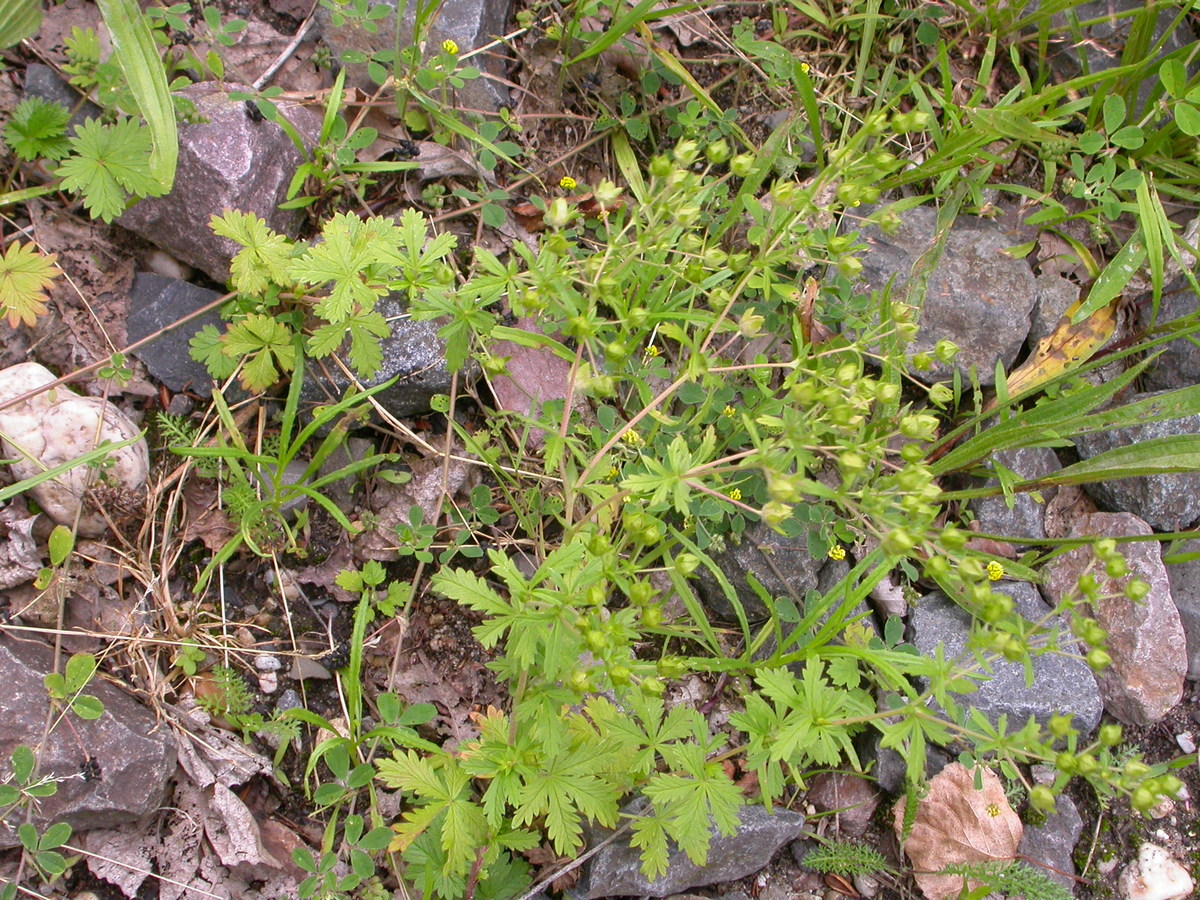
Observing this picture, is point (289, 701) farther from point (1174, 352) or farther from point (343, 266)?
point (1174, 352)

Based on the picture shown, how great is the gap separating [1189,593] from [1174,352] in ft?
3.34

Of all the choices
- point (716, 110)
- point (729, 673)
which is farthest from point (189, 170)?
point (729, 673)

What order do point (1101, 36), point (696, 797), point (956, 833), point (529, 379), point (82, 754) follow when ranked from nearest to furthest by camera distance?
point (696, 797)
point (82, 754)
point (956, 833)
point (529, 379)
point (1101, 36)

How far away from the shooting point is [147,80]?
9.61 feet

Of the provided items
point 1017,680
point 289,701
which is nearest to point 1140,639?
point 1017,680

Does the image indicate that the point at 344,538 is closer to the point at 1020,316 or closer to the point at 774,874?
the point at 774,874

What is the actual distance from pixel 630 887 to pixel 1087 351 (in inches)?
111

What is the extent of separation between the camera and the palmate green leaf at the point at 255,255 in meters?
3.08

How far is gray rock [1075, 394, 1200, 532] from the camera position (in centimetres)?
357

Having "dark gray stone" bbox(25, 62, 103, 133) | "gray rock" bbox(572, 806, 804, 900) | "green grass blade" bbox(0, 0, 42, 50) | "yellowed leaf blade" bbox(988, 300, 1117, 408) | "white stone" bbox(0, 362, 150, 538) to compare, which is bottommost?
"gray rock" bbox(572, 806, 804, 900)

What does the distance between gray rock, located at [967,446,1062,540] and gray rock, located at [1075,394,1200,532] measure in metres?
0.23

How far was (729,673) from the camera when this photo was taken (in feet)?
10.7

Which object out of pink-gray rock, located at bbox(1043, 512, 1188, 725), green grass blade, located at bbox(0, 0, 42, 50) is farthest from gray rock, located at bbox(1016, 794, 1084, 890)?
green grass blade, located at bbox(0, 0, 42, 50)

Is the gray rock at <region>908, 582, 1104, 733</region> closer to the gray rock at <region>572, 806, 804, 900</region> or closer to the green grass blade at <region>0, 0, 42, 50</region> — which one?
the gray rock at <region>572, 806, 804, 900</region>
